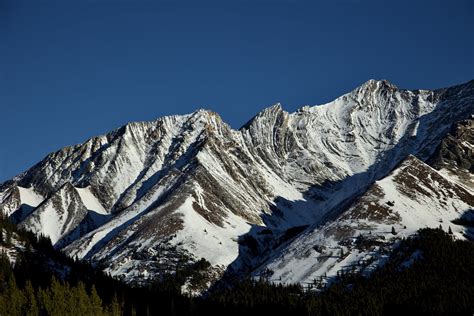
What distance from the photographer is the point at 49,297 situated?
655ft

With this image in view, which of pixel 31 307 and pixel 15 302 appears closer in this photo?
pixel 15 302

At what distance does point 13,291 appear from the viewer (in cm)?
19875

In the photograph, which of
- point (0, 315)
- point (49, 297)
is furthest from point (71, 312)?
point (0, 315)

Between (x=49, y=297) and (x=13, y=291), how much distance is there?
10464 millimetres

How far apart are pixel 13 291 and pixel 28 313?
425 inches

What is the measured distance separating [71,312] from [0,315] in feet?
66.1

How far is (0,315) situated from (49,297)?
15522mm

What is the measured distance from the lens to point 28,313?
629ft

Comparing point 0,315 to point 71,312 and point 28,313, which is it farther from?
point 71,312

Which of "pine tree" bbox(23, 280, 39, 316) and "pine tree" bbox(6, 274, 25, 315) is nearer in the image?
"pine tree" bbox(6, 274, 25, 315)

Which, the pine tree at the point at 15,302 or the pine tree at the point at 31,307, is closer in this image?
the pine tree at the point at 15,302

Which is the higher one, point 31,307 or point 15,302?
point 15,302

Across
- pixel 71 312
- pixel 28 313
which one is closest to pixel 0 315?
pixel 28 313
